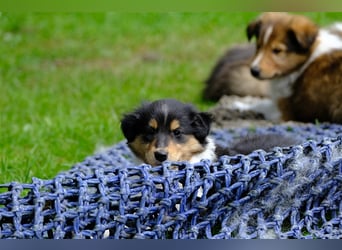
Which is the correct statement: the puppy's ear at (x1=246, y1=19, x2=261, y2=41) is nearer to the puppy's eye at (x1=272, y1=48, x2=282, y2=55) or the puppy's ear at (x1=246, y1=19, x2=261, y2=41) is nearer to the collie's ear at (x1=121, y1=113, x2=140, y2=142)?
the puppy's eye at (x1=272, y1=48, x2=282, y2=55)

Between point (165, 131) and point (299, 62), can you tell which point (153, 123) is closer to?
point (165, 131)

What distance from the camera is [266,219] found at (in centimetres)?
363

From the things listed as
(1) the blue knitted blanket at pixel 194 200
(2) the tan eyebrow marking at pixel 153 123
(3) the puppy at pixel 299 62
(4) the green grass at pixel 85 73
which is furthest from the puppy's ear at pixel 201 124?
(3) the puppy at pixel 299 62

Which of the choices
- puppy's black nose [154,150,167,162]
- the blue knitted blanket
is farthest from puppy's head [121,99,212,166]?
the blue knitted blanket

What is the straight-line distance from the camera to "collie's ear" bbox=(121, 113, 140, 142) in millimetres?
4512

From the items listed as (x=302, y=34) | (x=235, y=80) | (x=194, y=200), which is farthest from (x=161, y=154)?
(x=235, y=80)

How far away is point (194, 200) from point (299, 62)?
375 cm

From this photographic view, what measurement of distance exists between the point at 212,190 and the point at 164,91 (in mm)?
4698

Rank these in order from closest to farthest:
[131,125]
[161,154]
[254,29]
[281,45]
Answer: [161,154] < [131,125] < [281,45] < [254,29]

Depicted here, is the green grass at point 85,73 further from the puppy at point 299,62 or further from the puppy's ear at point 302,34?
the puppy's ear at point 302,34

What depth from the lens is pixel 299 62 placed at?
7.04m

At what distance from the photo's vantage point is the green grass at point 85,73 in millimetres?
6340

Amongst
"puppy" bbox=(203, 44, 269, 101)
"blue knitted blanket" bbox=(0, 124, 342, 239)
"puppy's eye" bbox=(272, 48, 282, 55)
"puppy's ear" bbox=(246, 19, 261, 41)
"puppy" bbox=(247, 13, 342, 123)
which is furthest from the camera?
"puppy" bbox=(203, 44, 269, 101)

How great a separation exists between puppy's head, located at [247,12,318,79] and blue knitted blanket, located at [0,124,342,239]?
320 cm
